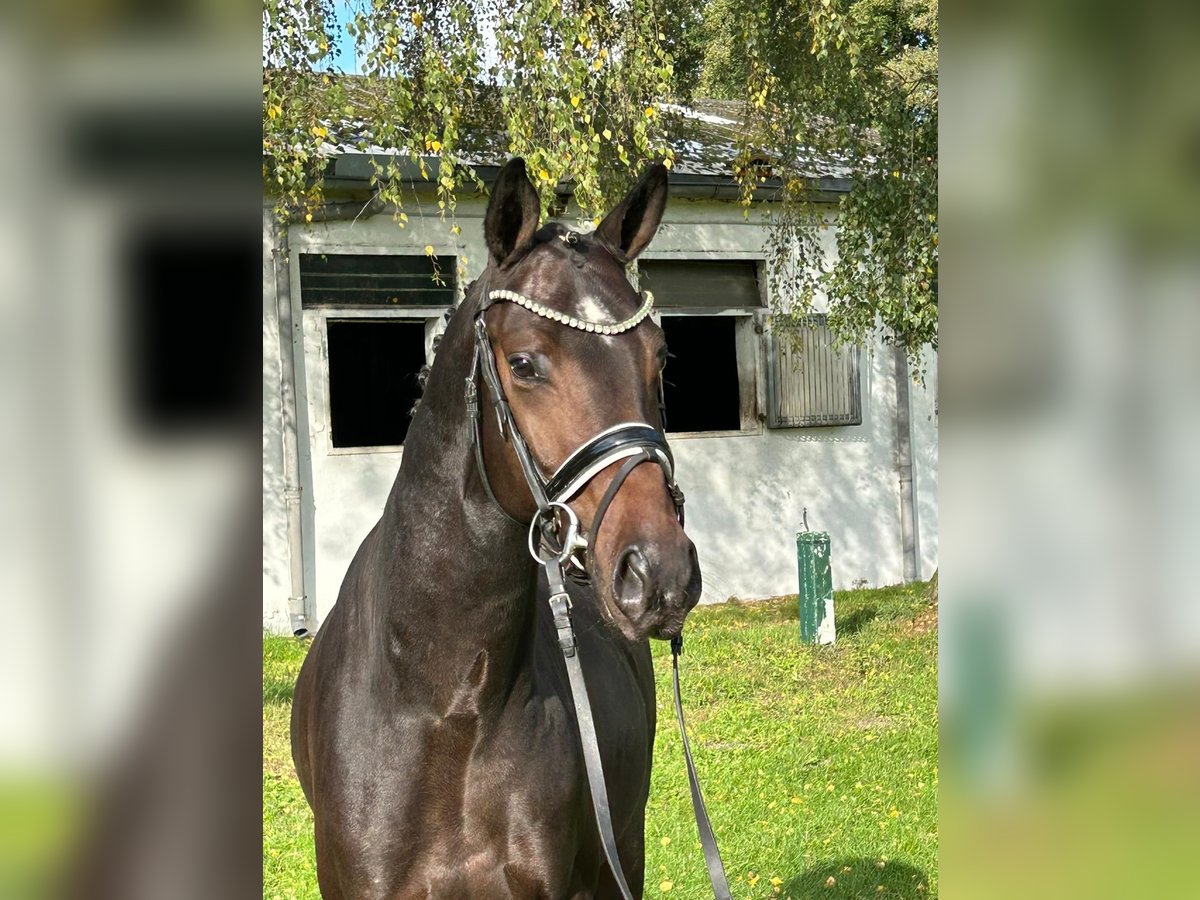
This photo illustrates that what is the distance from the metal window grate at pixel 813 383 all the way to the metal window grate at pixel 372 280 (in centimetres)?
362

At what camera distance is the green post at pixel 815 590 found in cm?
954

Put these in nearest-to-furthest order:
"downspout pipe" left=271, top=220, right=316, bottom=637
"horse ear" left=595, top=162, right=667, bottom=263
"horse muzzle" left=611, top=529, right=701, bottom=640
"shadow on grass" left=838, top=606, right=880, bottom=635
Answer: "horse muzzle" left=611, top=529, right=701, bottom=640 < "horse ear" left=595, top=162, right=667, bottom=263 < "downspout pipe" left=271, top=220, right=316, bottom=637 < "shadow on grass" left=838, top=606, right=880, bottom=635

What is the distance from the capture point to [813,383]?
39.6ft

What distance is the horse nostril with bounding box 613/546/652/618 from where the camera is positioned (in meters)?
1.86

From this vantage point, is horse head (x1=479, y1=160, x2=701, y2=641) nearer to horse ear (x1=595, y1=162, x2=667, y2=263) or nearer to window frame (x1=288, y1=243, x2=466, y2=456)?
horse ear (x1=595, y1=162, x2=667, y2=263)

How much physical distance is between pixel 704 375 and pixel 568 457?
10.6 metres

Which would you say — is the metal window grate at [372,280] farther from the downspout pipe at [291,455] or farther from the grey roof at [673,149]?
the grey roof at [673,149]
